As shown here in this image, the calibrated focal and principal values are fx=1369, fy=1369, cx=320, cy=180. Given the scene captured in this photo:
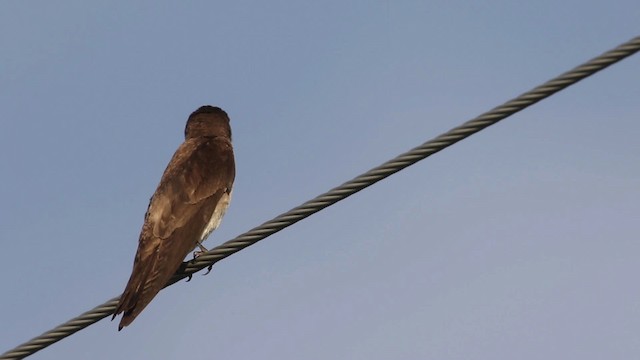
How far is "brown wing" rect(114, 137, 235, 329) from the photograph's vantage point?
894 centimetres

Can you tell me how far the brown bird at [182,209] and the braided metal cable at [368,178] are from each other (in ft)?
3.20

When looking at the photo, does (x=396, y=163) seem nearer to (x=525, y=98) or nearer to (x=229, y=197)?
(x=525, y=98)

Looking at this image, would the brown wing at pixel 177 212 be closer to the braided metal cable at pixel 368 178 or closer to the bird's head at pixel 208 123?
the bird's head at pixel 208 123

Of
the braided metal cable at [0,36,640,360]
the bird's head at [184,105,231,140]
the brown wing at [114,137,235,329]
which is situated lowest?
the braided metal cable at [0,36,640,360]

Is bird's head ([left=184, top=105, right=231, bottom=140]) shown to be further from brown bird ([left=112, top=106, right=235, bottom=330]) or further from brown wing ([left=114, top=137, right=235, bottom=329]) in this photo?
brown wing ([left=114, top=137, right=235, bottom=329])

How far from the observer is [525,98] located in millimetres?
6438

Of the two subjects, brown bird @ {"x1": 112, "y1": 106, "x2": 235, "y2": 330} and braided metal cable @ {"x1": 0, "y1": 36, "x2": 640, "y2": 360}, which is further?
brown bird @ {"x1": 112, "y1": 106, "x2": 235, "y2": 330}

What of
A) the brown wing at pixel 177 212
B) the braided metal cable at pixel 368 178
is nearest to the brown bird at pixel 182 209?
the brown wing at pixel 177 212

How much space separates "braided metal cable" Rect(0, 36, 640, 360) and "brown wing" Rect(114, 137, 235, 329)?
976mm

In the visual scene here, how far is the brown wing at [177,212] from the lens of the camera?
29.3 ft

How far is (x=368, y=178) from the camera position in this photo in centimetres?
697

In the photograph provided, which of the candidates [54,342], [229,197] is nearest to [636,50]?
[54,342]

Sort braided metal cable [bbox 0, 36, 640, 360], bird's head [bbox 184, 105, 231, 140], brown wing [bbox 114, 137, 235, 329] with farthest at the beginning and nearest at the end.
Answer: bird's head [bbox 184, 105, 231, 140] < brown wing [bbox 114, 137, 235, 329] < braided metal cable [bbox 0, 36, 640, 360]

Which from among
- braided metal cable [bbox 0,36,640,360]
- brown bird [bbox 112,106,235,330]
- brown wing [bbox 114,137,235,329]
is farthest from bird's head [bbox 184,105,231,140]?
braided metal cable [bbox 0,36,640,360]
